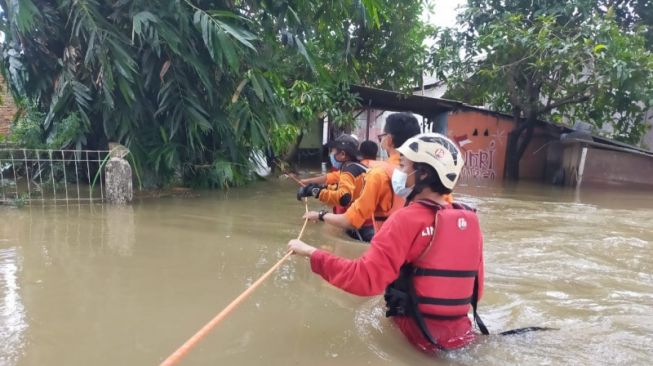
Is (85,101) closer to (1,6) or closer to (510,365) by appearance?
(1,6)

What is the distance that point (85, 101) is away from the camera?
785cm

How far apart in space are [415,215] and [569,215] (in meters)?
6.89

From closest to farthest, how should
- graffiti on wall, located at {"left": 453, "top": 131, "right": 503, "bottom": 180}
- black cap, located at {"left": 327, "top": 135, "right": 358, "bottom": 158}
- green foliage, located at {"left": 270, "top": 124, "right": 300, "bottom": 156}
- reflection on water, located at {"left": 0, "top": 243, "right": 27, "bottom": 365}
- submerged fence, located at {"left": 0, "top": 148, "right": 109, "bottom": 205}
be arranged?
reflection on water, located at {"left": 0, "top": 243, "right": 27, "bottom": 365}
black cap, located at {"left": 327, "top": 135, "right": 358, "bottom": 158}
submerged fence, located at {"left": 0, "top": 148, "right": 109, "bottom": 205}
green foliage, located at {"left": 270, "top": 124, "right": 300, "bottom": 156}
graffiti on wall, located at {"left": 453, "top": 131, "right": 503, "bottom": 180}

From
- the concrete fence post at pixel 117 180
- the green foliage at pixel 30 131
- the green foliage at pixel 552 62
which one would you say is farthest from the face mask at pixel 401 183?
the green foliage at pixel 552 62

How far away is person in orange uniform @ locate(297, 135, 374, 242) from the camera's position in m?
4.94

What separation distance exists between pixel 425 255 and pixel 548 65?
447 inches

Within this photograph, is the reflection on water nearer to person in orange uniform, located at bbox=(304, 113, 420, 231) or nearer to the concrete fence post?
person in orange uniform, located at bbox=(304, 113, 420, 231)

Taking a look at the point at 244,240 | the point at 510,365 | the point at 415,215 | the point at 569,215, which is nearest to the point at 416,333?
the point at 510,365

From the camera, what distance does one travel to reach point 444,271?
2.48 meters

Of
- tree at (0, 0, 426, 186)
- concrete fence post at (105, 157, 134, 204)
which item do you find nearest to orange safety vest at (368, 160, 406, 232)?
tree at (0, 0, 426, 186)

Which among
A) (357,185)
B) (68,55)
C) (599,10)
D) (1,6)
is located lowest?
(357,185)

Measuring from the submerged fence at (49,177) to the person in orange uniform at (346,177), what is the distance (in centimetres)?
388

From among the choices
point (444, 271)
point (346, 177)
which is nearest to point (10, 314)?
point (444, 271)

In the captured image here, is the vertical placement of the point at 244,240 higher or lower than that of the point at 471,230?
lower
